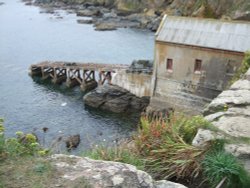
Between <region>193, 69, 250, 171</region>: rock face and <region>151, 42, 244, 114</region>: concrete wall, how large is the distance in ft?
54.1

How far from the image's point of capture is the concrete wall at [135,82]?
3706cm

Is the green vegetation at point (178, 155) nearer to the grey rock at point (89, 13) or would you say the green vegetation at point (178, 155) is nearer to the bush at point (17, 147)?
the bush at point (17, 147)

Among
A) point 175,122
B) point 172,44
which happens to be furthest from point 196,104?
point 175,122

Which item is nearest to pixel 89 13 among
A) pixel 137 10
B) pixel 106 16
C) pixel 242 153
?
pixel 106 16


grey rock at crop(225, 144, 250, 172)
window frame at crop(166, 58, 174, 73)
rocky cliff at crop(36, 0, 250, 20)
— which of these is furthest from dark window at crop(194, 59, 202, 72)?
rocky cliff at crop(36, 0, 250, 20)

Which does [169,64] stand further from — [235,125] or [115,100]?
[235,125]

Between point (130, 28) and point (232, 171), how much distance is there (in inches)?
2804

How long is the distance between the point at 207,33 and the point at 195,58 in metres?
2.23

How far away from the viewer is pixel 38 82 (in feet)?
163

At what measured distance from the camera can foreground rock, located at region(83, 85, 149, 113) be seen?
38.6 m

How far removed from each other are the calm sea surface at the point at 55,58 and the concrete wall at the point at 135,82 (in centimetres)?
275

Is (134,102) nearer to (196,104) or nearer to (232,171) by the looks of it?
(196,104)

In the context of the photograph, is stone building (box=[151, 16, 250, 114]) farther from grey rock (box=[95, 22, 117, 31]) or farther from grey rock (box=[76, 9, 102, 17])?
grey rock (box=[76, 9, 102, 17])

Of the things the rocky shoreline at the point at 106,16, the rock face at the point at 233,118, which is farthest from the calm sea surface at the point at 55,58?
the rock face at the point at 233,118
